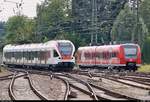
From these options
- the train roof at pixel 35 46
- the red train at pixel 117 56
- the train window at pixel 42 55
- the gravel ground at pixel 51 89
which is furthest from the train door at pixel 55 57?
the gravel ground at pixel 51 89

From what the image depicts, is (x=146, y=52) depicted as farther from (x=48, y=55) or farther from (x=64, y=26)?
(x=64, y=26)

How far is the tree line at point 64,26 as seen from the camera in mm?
67500

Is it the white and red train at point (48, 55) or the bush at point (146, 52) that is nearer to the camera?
the white and red train at point (48, 55)

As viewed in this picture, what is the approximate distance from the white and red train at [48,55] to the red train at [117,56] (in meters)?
3.42

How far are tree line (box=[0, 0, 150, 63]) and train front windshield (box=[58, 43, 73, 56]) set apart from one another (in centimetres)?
1600

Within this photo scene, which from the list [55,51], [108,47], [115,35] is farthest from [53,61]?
[115,35]

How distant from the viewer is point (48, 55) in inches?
1877

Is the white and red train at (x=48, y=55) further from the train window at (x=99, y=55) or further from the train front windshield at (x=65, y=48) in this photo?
the train window at (x=99, y=55)

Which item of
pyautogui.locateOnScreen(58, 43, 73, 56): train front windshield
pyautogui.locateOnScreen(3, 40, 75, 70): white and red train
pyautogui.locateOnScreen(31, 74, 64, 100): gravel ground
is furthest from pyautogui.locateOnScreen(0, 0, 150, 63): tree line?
pyautogui.locateOnScreen(31, 74, 64, 100): gravel ground

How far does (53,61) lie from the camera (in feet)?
152


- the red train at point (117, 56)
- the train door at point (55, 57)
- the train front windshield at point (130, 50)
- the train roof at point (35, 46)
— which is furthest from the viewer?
the train roof at point (35, 46)

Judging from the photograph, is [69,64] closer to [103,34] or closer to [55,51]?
[55,51]

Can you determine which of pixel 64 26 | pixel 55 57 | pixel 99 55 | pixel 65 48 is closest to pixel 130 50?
pixel 65 48

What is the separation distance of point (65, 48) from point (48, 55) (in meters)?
2.32
